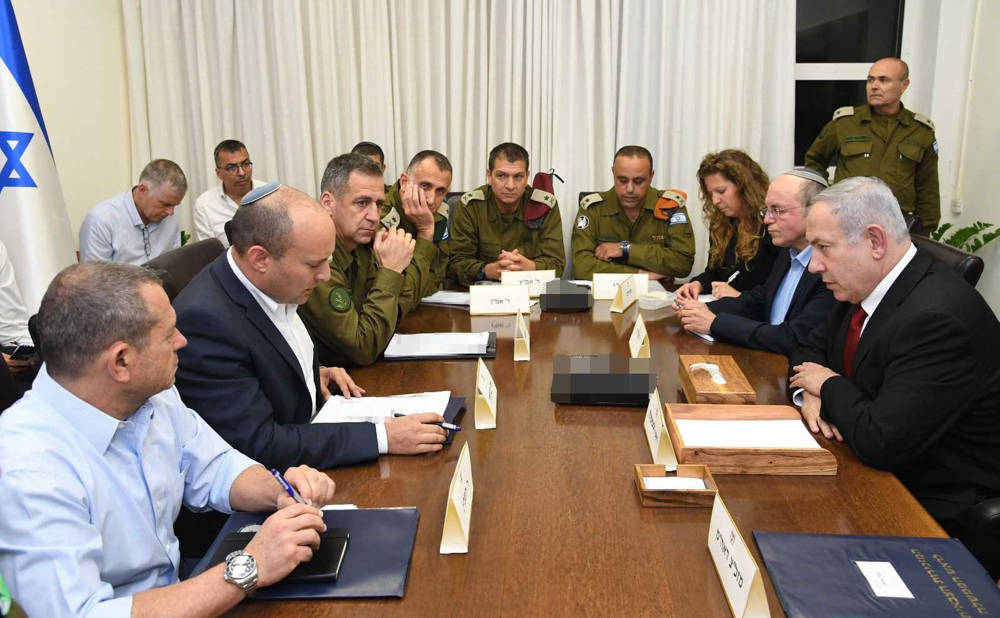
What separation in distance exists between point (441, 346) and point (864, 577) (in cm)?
142

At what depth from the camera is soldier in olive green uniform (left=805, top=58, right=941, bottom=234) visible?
14.0ft

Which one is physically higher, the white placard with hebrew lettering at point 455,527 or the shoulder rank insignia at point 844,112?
the shoulder rank insignia at point 844,112

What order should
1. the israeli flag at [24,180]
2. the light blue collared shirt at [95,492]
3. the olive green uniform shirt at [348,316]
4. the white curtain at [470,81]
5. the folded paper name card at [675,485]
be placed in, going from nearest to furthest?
the light blue collared shirt at [95,492], the folded paper name card at [675,485], the olive green uniform shirt at [348,316], the israeli flag at [24,180], the white curtain at [470,81]

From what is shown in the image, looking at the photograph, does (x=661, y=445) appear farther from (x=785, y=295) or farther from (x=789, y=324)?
(x=785, y=295)

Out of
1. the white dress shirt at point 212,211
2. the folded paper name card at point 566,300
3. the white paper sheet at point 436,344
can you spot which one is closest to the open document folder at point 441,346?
the white paper sheet at point 436,344

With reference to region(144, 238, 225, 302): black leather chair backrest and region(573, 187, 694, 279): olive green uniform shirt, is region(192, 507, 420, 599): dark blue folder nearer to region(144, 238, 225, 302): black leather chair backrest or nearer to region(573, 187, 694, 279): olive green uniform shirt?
region(144, 238, 225, 302): black leather chair backrest

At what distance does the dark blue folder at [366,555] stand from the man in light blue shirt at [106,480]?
0.05 m

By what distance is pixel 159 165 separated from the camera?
407 centimetres

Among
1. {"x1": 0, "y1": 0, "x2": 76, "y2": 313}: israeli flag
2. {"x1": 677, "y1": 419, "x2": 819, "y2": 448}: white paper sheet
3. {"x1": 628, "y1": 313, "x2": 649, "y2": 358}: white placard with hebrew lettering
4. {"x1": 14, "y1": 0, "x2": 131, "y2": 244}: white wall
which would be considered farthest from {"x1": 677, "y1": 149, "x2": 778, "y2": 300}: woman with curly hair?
{"x1": 14, "y1": 0, "x2": 131, "y2": 244}: white wall

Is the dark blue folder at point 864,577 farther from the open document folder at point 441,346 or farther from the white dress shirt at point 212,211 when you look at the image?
the white dress shirt at point 212,211

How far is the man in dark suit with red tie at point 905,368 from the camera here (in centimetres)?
158

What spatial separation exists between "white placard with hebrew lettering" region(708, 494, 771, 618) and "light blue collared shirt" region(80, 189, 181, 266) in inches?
143

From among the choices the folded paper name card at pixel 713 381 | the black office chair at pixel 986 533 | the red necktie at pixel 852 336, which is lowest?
the black office chair at pixel 986 533

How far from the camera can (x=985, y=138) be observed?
14.5ft
